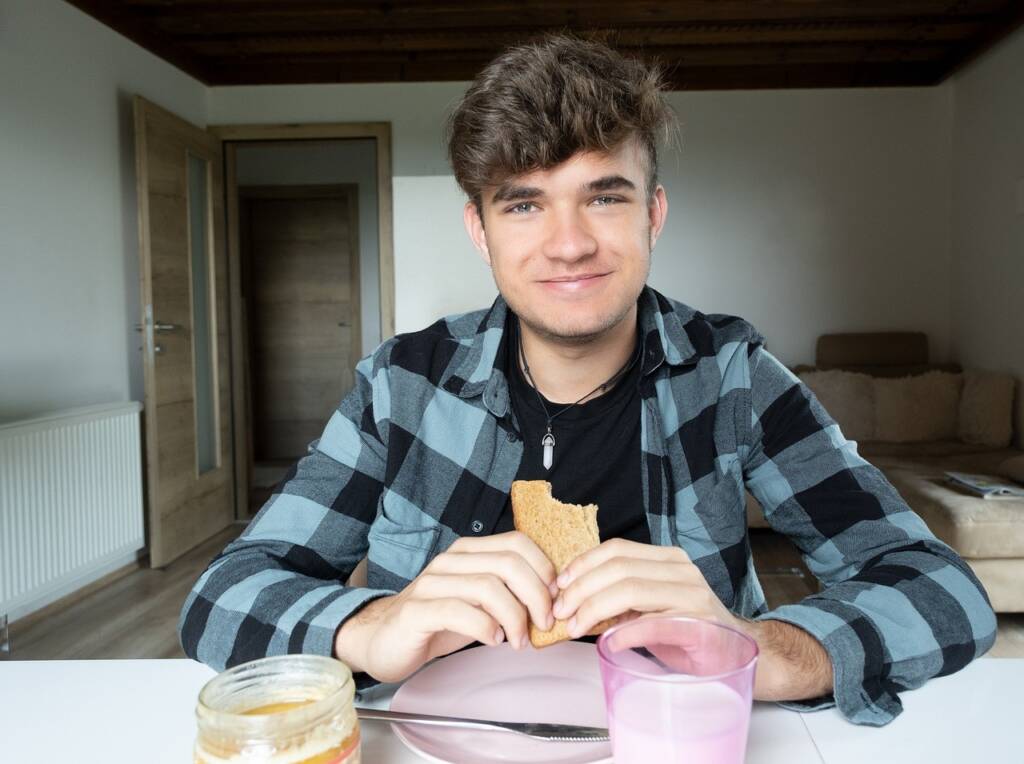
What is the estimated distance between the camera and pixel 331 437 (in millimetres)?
1208

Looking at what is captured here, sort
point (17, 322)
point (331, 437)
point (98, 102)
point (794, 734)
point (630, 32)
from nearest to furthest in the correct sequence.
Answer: point (794, 734) < point (331, 437) < point (17, 322) < point (98, 102) < point (630, 32)

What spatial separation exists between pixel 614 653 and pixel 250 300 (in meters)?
6.61

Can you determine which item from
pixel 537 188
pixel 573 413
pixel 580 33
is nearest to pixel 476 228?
pixel 537 188

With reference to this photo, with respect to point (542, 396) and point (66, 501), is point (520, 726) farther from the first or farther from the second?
point (66, 501)

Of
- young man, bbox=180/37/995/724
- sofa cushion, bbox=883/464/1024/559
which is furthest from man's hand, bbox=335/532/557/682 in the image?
sofa cushion, bbox=883/464/1024/559

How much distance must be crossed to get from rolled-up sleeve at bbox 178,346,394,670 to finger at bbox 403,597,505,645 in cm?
14

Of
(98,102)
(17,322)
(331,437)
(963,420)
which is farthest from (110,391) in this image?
(963,420)

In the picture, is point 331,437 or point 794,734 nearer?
point 794,734

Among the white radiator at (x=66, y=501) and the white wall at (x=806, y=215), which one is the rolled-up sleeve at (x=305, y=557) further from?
the white wall at (x=806, y=215)

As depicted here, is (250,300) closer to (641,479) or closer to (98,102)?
(98,102)

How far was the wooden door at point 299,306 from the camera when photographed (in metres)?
6.63

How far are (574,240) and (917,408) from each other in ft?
12.4

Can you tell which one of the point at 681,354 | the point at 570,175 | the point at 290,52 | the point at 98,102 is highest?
the point at 290,52

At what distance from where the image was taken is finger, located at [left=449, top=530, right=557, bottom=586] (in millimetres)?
676
